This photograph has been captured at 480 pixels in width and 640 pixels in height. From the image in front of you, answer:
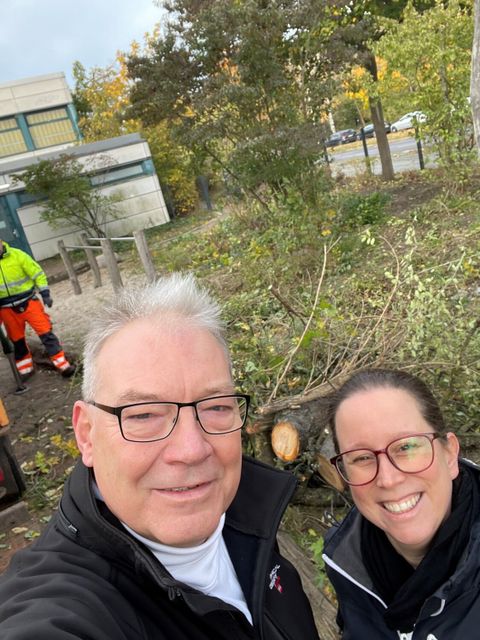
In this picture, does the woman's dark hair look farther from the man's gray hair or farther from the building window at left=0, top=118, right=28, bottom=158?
the building window at left=0, top=118, right=28, bottom=158

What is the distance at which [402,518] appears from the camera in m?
1.56

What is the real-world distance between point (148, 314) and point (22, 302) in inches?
220

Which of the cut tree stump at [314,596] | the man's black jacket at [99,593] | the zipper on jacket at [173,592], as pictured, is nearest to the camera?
the man's black jacket at [99,593]

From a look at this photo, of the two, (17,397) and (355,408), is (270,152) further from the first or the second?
(355,408)

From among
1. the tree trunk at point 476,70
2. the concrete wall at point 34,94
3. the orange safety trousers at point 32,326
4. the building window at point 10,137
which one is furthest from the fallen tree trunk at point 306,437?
the concrete wall at point 34,94

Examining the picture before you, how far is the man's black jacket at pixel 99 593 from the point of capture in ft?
3.29

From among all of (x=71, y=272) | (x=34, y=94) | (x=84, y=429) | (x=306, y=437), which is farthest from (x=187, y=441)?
(x=34, y=94)

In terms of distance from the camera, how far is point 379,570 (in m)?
1.72

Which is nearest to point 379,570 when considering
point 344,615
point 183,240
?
point 344,615

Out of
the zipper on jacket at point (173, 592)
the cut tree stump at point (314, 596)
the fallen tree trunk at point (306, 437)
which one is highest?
the zipper on jacket at point (173, 592)

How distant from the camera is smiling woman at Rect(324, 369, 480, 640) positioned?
144cm

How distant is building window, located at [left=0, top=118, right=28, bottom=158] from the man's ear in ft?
90.4

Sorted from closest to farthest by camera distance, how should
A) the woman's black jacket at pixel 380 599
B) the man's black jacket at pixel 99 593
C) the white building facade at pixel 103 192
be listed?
the man's black jacket at pixel 99 593
the woman's black jacket at pixel 380 599
the white building facade at pixel 103 192

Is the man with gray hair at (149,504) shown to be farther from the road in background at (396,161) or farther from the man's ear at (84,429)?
the road in background at (396,161)
